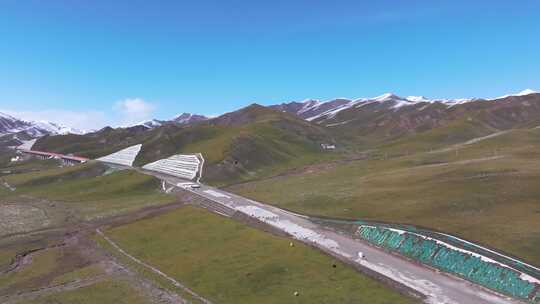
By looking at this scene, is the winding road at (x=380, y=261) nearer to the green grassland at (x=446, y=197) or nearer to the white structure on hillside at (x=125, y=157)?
the green grassland at (x=446, y=197)

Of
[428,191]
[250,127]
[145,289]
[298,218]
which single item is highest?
[250,127]

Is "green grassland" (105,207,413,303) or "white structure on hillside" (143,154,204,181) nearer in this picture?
"green grassland" (105,207,413,303)

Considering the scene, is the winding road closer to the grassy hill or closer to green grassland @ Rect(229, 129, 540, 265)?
green grassland @ Rect(229, 129, 540, 265)

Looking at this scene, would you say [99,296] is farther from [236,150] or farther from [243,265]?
[236,150]

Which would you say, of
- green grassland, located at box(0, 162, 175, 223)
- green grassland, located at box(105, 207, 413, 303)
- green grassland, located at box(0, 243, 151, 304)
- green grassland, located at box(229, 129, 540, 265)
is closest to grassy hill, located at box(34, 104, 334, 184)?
green grassland, located at box(229, 129, 540, 265)

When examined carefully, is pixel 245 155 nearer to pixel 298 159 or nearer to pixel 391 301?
pixel 298 159

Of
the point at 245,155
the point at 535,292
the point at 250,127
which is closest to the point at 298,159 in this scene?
the point at 245,155
